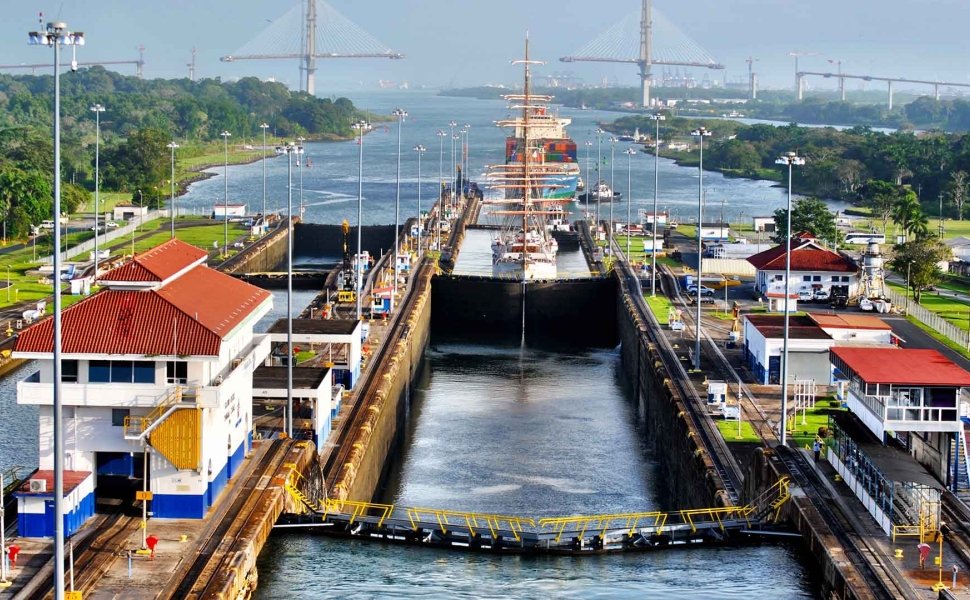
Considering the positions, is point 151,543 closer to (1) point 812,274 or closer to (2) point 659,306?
(2) point 659,306

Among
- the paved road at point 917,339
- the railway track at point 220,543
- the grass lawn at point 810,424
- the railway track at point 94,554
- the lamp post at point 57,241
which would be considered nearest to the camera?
the lamp post at point 57,241

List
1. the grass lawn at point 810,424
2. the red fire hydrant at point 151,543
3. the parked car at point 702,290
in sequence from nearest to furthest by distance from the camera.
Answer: the red fire hydrant at point 151,543
the grass lawn at point 810,424
the parked car at point 702,290

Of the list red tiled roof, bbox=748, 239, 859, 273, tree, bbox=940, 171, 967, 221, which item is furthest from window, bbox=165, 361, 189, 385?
tree, bbox=940, 171, 967, 221

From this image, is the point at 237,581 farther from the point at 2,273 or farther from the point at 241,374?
the point at 2,273

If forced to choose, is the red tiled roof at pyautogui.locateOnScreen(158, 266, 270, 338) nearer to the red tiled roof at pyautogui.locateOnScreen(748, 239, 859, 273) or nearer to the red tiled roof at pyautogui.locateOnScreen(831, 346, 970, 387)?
the red tiled roof at pyautogui.locateOnScreen(831, 346, 970, 387)

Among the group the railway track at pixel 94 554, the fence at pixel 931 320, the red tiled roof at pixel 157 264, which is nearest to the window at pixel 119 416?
the railway track at pixel 94 554

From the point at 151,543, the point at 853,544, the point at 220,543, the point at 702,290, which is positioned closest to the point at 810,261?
the point at 702,290

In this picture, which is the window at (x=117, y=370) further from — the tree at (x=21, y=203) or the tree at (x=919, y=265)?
the tree at (x=21, y=203)
